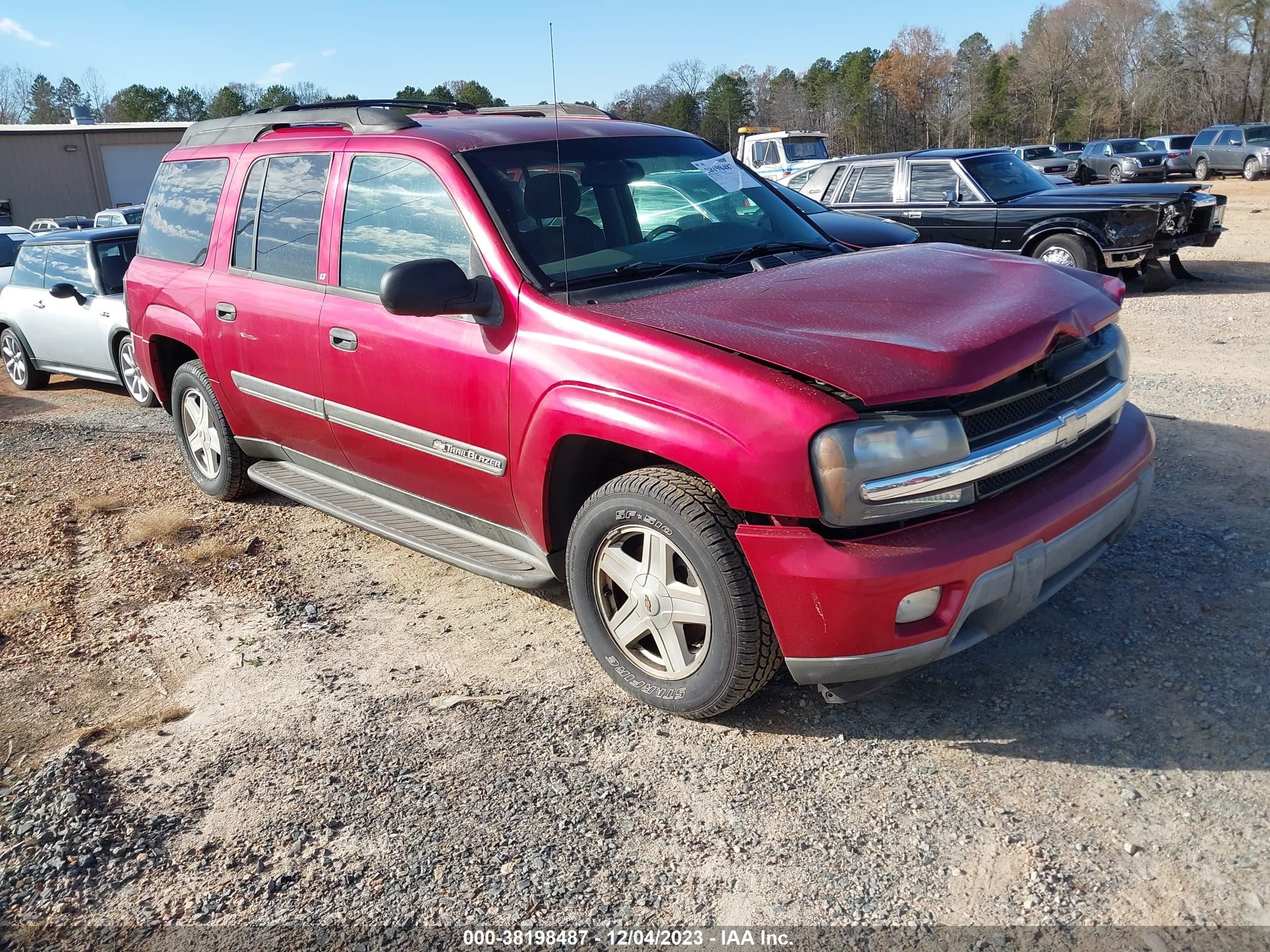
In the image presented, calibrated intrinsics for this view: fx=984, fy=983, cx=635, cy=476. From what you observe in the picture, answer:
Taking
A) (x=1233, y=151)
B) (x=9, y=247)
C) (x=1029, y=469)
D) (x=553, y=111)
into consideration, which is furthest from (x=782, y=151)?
(x=1029, y=469)

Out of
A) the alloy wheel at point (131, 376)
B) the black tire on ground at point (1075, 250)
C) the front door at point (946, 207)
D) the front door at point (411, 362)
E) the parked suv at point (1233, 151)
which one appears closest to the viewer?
the front door at point (411, 362)

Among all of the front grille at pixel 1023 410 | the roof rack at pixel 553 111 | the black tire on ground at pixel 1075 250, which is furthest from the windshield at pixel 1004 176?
the front grille at pixel 1023 410

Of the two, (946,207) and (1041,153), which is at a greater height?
(1041,153)

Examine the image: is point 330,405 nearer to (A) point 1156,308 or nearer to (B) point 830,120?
(A) point 1156,308

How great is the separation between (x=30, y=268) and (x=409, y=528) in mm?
7953

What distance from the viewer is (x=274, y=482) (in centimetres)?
503

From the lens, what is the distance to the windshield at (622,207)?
3.64 m

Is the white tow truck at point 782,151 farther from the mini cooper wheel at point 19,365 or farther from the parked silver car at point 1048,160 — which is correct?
the mini cooper wheel at point 19,365

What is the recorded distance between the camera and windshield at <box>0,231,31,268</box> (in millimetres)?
14234

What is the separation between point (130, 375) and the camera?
344 inches

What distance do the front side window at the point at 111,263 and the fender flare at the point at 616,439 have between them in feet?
23.5

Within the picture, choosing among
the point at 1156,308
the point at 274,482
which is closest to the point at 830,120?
the point at 1156,308

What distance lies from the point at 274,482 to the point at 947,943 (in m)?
3.90

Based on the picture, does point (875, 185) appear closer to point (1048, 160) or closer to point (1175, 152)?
point (1048, 160)
